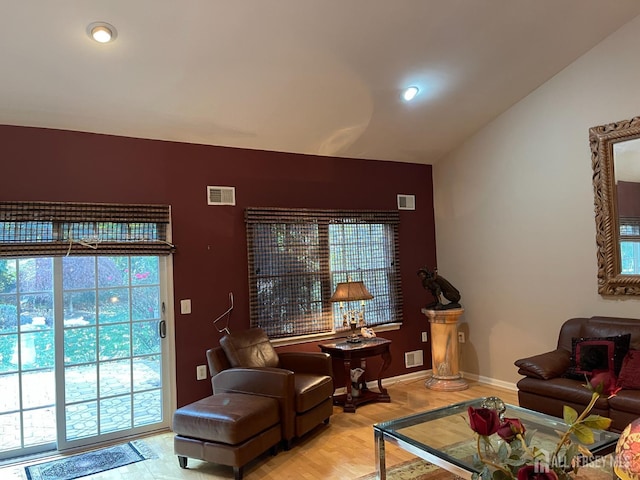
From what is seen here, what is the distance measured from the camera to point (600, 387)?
4.72ft

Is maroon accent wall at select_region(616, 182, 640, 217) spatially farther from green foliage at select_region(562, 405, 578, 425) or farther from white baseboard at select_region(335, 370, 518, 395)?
green foliage at select_region(562, 405, 578, 425)

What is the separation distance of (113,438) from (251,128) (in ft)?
9.35

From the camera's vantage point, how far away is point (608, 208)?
4.25 meters

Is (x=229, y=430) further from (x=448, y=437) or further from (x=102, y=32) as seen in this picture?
(x=102, y=32)

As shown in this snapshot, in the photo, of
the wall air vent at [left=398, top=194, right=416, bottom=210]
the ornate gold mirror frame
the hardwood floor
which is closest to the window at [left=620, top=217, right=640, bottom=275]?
the ornate gold mirror frame

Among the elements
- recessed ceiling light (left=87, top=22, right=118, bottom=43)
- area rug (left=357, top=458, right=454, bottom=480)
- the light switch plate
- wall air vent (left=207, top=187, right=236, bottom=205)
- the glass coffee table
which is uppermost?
recessed ceiling light (left=87, top=22, right=118, bottom=43)

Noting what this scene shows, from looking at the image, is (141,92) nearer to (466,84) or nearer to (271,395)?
(271,395)

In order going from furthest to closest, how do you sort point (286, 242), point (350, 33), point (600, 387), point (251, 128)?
point (286, 242) → point (251, 128) → point (350, 33) → point (600, 387)

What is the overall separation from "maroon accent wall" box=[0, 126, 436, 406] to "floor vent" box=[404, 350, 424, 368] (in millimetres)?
92

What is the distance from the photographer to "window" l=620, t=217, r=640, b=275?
4.12m

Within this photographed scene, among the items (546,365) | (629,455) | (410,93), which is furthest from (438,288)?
(629,455)

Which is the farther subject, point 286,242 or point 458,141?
point 458,141

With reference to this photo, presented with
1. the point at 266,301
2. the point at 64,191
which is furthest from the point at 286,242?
the point at 64,191

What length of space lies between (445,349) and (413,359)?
0.56 m
